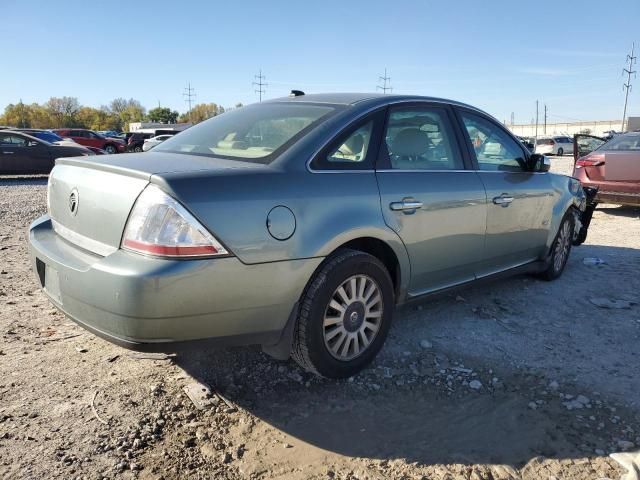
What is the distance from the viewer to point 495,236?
4039 millimetres

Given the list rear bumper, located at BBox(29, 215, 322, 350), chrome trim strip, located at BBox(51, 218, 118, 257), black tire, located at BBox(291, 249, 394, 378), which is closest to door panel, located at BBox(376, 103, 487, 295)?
→ black tire, located at BBox(291, 249, 394, 378)

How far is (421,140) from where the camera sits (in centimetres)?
359

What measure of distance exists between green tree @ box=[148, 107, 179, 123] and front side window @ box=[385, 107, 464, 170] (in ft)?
364

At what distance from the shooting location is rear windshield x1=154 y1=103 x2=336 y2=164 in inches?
118

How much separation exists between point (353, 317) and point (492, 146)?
2.14 m

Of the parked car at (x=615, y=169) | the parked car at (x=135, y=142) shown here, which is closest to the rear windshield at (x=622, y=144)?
the parked car at (x=615, y=169)

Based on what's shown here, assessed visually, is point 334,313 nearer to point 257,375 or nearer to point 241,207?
point 257,375

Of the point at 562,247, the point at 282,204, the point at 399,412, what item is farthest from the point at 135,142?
the point at 399,412

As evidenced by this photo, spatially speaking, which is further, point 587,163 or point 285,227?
point 587,163

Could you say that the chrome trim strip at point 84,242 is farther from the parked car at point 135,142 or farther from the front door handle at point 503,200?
the parked car at point 135,142

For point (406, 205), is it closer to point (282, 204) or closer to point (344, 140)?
point (344, 140)

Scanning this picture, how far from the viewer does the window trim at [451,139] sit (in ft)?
10.6

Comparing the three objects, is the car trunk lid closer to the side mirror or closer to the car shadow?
the car shadow

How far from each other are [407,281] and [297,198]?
1.10 meters
